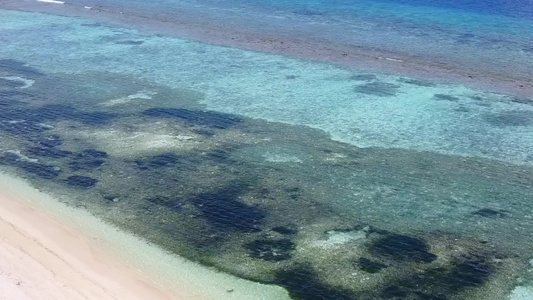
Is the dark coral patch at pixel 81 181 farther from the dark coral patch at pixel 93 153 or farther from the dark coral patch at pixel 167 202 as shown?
the dark coral patch at pixel 167 202

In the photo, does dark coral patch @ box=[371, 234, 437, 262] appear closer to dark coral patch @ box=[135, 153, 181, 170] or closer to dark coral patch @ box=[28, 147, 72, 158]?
dark coral patch @ box=[135, 153, 181, 170]

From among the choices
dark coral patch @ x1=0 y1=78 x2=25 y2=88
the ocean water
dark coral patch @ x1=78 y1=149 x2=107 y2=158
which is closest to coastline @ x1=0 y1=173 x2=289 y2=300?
the ocean water

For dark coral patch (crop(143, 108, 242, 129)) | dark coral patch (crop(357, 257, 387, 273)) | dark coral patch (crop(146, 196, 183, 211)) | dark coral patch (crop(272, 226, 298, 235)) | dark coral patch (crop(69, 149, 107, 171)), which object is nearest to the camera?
dark coral patch (crop(357, 257, 387, 273))

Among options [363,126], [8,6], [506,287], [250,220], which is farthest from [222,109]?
[8,6]

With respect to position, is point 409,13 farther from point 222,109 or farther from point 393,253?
point 393,253

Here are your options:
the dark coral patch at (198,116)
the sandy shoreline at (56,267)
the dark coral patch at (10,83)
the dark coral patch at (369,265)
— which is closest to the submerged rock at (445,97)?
the dark coral patch at (198,116)

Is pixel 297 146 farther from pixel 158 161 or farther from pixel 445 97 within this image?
pixel 445 97
